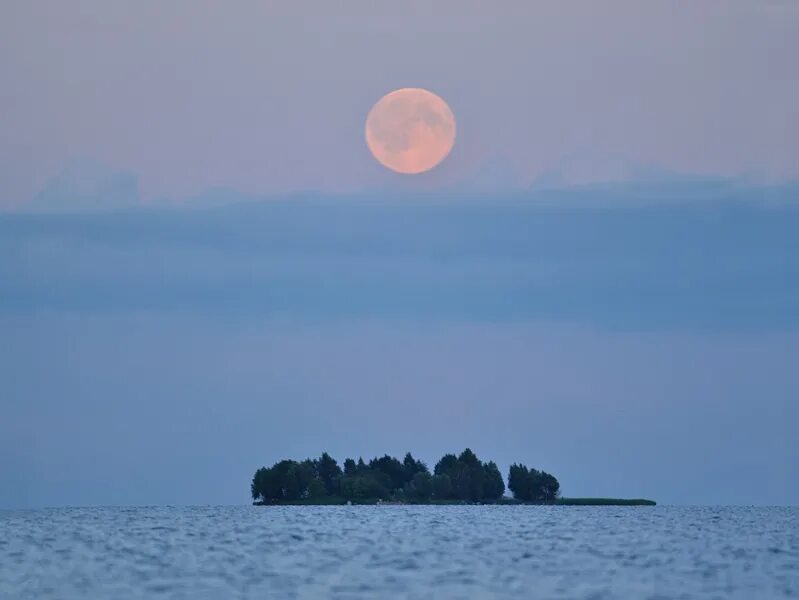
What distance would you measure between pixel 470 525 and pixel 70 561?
6332 centimetres

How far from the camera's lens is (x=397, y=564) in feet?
276

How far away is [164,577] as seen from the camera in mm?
77438

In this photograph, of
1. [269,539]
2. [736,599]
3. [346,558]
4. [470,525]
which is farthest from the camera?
[470,525]

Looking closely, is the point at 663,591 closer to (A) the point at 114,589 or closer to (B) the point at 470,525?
(A) the point at 114,589

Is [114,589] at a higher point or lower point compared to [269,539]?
lower

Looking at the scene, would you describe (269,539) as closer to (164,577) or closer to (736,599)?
(164,577)

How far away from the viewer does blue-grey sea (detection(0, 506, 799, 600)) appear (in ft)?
230

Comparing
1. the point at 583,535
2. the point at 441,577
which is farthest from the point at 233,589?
the point at 583,535

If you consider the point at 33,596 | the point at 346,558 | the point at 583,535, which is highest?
the point at 583,535

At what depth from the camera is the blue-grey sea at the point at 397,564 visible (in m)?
70.2

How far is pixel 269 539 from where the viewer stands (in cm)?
11438

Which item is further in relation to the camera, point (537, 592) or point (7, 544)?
point (7, 544)

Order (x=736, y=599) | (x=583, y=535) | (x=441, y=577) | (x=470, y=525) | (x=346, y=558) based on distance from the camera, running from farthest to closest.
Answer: (x=470, y=525), (x=583, y=535), (x=346, y=558), (x=441, y=577), (x=736, y=599)

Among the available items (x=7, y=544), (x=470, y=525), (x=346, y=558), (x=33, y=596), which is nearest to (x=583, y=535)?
(x=470, y=525)
